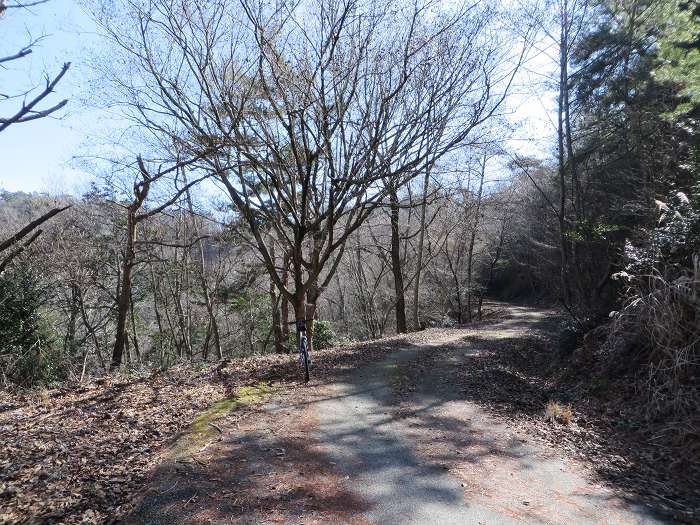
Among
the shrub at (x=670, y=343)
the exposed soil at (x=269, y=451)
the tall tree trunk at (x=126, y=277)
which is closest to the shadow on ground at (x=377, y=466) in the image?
the exposed soil at (x=269, y=451)

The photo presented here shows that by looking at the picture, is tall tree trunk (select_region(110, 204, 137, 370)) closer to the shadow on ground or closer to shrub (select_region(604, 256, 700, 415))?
the shadow on ground

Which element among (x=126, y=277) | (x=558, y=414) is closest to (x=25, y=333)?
(x=126, y=277)

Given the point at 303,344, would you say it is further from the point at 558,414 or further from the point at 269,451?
the point at 558,414

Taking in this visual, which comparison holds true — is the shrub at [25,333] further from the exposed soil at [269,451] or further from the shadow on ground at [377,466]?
the shadow on ground at [377,466]

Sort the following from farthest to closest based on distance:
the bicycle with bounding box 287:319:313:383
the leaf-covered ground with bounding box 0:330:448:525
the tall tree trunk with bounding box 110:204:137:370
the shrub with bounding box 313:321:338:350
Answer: the shrub with bounding box 313:321:338:350 < the tall tree trunk with bounding box 110:204:137:370 < the bicycle with bounding box 287:319:313:383 < the leaf-covered ground with bounding box 0:330:448:525

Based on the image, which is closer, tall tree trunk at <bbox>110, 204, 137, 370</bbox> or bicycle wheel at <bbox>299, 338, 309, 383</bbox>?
bicycle wheel at <bbox>299, 338, 309, 383</bbox>

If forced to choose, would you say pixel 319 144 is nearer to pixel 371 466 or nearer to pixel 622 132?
pixel 371 466

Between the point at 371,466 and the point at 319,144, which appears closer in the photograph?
the point at 371,466

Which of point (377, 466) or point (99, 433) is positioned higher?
point (99, 433)

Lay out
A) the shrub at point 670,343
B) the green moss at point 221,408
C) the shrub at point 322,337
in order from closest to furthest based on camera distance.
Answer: the green moss at point 221,408 → the shrub at point 670,343 → the shrub at point 322,337

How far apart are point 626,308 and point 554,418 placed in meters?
2.37

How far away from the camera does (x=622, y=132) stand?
13.0 m

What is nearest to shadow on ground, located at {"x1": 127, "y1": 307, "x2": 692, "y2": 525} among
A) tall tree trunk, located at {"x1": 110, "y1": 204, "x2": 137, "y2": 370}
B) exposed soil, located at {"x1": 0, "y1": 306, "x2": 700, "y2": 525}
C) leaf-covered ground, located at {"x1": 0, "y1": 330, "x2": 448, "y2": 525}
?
exposed soil, located at {"x1": 0, "y1": 306, "x2": 700, "y2": 525}

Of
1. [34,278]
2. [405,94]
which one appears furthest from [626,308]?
[34,278]
